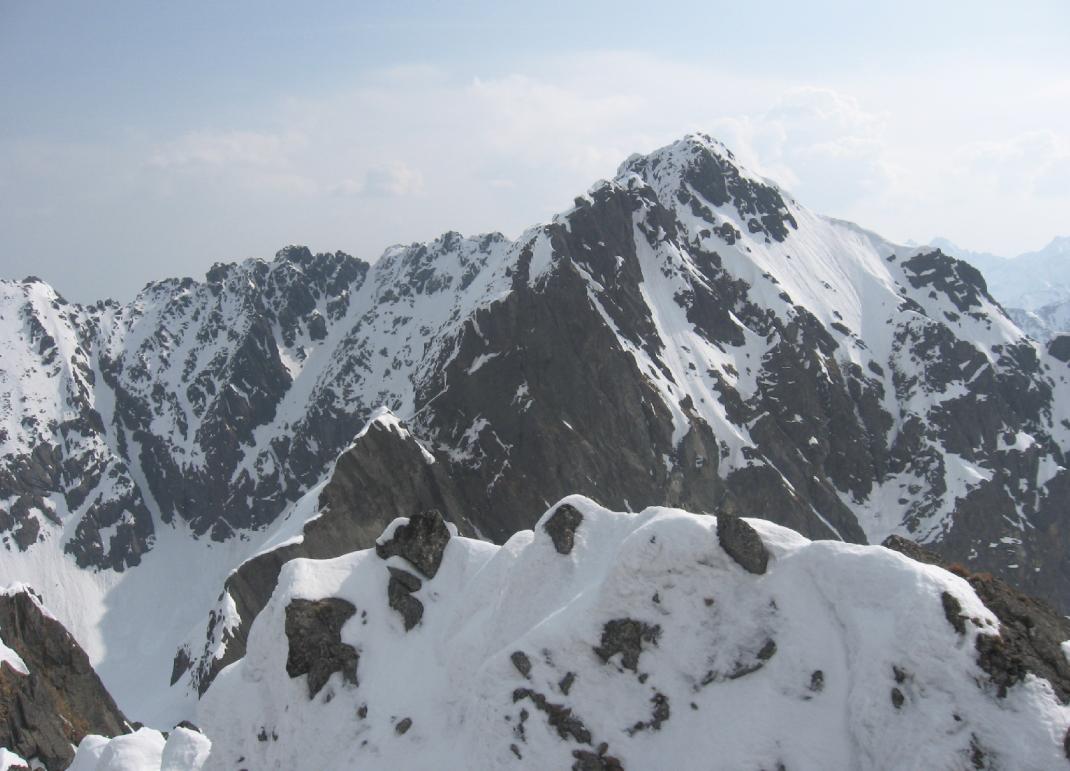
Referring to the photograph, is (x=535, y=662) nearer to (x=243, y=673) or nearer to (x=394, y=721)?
(x=394, y=721)

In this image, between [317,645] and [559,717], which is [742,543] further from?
[317,645]

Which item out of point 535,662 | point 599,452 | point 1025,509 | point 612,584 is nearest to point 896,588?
point 612,584

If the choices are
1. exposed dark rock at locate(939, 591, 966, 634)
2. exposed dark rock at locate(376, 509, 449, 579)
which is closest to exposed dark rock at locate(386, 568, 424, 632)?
exposed dark rock at locate(376, 509, 449, 579)

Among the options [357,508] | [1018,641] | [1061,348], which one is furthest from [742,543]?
[1061,348]

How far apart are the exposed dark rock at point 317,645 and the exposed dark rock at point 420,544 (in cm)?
574

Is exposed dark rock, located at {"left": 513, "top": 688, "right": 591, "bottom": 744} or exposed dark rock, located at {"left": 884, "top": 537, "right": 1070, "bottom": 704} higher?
exposed dark rock, located at {"left": 884, "top": 537, "right": 1070, "bottom": 704}

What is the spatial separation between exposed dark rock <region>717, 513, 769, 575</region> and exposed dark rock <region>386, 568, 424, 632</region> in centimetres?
1869

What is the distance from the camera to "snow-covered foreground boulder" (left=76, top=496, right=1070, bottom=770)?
2998 cm

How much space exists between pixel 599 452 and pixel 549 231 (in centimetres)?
4901

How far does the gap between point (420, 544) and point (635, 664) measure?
17.2m

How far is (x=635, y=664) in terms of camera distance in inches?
1436

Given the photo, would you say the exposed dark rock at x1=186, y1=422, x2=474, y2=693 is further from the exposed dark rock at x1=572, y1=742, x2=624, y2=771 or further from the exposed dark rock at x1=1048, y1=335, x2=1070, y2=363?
the exposed dark rock at x1=1048, y1=335, x2=1070, y2=363

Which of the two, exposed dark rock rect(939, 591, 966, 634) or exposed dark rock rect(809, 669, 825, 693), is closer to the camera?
exposed dark rock rect(939, 591, 966, 634)

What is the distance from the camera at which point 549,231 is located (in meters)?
144
